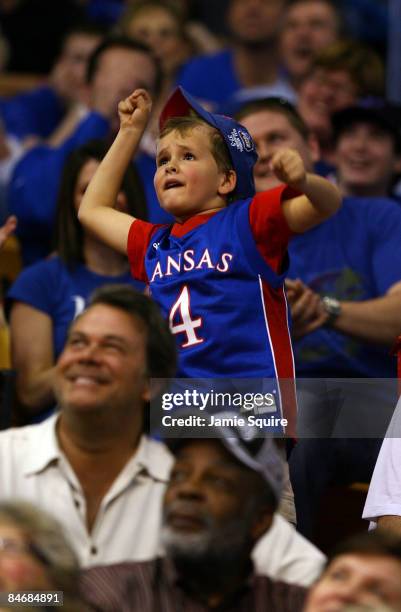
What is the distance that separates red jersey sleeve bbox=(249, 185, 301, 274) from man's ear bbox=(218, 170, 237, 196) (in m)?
0.14

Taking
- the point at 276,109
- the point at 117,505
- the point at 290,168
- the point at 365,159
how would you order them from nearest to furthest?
the point at 117,505 → the point at 290,168 → the point at 276,109 → the point at 365,159

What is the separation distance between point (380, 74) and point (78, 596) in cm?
397

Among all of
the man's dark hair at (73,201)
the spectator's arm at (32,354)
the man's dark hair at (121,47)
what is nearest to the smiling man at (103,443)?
the spectator's arm at (32,354)

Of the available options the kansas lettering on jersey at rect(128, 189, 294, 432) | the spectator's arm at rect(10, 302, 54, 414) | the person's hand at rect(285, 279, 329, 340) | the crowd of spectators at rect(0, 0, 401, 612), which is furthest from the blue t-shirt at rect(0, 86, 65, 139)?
the kansas lettering on jersey at rect(128, 189, 294, 432)

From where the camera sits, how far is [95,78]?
5746 millimetres

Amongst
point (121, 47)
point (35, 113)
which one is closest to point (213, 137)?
point (121, 47)

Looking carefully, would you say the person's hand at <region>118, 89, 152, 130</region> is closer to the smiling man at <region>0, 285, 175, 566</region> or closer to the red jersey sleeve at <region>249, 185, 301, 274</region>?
the red jersey sleeve at <region>249, 185, 301, 274</region>

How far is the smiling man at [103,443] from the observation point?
2.91 metres

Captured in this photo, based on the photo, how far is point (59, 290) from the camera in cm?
459

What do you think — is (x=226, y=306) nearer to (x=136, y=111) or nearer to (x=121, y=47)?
(x=136, y=111)

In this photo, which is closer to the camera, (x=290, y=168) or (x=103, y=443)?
(x=103, y=443)

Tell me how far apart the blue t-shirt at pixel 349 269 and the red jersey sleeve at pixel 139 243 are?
2.98ft

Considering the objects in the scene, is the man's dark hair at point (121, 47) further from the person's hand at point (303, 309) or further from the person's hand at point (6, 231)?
the person's hand at point (303, 309)

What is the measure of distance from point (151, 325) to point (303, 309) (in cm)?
116
